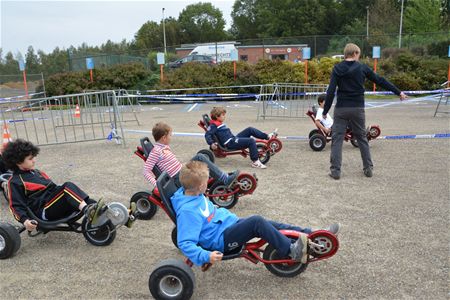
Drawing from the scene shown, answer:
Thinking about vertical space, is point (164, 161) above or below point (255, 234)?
above

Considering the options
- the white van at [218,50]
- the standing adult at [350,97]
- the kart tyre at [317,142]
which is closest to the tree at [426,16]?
the white van at [218,50]

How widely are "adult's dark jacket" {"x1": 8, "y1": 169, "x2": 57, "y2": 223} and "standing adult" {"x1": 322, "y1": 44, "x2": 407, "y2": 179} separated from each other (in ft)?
13.1

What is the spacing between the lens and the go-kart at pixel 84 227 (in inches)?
147

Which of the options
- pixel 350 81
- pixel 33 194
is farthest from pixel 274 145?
pixel 33 194

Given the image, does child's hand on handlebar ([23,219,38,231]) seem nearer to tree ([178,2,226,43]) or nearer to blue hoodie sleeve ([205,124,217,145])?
blue hoodie sleeve ([205,124,217,145])

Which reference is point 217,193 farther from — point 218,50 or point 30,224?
point 218,50

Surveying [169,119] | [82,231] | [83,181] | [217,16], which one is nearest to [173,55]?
[169,119]

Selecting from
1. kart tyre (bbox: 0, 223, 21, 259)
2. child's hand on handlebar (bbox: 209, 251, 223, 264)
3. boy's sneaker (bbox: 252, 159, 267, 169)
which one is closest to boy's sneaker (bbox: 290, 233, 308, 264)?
child's hand on handlebar (bbox: 209, 251, 223, 264)

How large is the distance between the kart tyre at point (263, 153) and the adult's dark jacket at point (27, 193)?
3.69 metres

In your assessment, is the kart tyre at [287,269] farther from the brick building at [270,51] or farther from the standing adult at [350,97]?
the brick building at [270,51]

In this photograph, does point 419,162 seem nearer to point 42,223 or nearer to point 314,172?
point 314,172

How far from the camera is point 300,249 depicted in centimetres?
297

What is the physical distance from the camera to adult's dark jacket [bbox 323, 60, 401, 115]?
5.70 meters

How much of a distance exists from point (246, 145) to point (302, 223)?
2.41 metres
